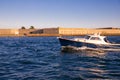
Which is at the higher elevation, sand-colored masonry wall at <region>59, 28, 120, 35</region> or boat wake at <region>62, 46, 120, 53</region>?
sand-colored masonry wall at <region>59, 28, 120, 35</region>

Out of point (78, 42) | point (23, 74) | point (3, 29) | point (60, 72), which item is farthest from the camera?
point (3, 29)

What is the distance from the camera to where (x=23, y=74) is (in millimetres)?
16625

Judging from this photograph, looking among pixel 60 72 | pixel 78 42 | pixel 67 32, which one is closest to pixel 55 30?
pixel 67 32

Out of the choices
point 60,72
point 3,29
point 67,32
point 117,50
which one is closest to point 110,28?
point 67,32

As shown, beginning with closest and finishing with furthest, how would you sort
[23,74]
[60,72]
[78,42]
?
[23,74] < [60,72] < [78,42]

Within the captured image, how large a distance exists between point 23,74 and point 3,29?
5555 inches

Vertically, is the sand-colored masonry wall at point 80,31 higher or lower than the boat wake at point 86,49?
higher

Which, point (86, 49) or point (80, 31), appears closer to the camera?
point (86, 49)

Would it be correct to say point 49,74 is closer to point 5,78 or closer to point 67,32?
point 5,78

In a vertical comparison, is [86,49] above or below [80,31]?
below

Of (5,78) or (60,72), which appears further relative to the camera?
(60,72)

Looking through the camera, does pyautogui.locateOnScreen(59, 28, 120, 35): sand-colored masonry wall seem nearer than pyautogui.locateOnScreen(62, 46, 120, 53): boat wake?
No

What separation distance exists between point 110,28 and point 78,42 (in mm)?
129598

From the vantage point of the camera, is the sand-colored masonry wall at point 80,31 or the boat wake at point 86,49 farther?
the sand-colored masonry wall at point 80,31
